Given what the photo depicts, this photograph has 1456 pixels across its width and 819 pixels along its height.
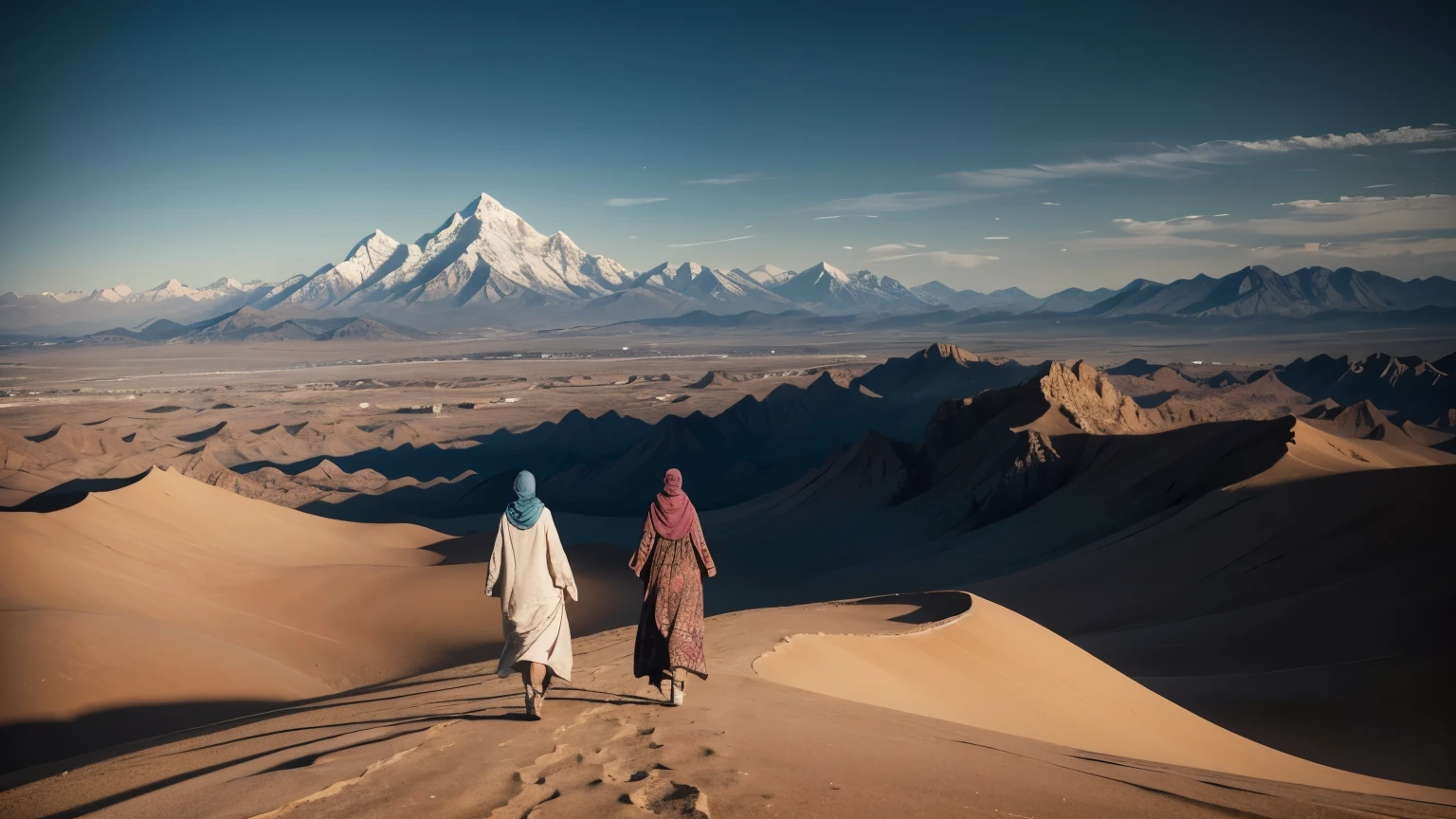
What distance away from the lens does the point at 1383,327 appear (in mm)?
190750

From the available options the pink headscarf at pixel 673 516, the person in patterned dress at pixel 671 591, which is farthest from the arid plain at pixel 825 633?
the pink headscarf at pixel 673 516

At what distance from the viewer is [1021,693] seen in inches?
411

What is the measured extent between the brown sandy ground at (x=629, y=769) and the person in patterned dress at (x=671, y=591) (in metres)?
0.31

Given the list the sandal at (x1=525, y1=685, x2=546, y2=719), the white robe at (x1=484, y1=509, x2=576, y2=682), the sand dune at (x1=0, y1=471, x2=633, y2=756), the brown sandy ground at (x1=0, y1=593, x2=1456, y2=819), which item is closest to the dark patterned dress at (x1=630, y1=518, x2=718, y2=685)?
the brown sandy ground at (x1=0, y1=593, x2=1456, y2=819)

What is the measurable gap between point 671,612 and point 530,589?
947mm

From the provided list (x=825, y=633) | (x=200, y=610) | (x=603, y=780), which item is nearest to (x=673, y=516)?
(x=603, y=780)

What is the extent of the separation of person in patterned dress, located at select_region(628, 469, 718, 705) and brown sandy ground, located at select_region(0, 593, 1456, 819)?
0.31 m

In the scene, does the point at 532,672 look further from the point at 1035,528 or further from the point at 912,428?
the point at 912,428

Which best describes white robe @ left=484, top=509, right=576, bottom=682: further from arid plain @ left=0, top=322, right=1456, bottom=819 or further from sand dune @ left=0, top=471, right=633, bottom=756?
sand dune @ left=0, top=471, right=633, bottom=756

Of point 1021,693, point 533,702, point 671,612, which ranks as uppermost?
point 671,612

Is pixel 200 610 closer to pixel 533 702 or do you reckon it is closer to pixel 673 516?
pixel 533 702

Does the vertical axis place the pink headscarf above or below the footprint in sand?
above

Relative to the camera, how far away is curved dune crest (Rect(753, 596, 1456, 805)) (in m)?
9.26

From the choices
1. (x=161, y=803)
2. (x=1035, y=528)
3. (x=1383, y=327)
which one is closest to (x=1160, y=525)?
(x=1035, y=528)
